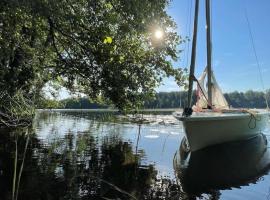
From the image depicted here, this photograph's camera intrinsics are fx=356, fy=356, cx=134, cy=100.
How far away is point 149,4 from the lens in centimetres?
1278

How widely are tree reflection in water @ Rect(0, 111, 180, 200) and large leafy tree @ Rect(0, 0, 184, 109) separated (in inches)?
119

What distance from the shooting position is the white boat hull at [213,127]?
18156mm

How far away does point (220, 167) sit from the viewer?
644 inches

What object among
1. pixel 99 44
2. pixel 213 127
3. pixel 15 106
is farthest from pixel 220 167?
pixel 15 106

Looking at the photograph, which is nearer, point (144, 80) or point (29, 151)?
point (144, 80)

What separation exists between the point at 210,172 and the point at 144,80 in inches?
199

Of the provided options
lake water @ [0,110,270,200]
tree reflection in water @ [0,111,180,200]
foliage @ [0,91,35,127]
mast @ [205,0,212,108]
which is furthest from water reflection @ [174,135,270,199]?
foliage @ [0,91,35,127]

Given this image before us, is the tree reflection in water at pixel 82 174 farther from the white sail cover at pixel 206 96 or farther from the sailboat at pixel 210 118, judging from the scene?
the white sail cover at pixel 206 96

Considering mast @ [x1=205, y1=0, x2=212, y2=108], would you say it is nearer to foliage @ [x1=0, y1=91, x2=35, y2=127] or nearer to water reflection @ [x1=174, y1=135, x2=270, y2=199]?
water reflection @ [x1=174, y1=135, x2=270, y2=199]

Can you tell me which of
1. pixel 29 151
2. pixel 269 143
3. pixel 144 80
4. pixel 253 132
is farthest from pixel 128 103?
pixel 269 143

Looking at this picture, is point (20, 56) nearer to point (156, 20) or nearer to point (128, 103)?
point (128, 103)

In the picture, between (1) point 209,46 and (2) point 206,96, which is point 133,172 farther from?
(1) point 209,46

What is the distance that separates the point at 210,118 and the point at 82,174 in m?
7.72

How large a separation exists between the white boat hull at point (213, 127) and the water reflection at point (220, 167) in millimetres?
630
